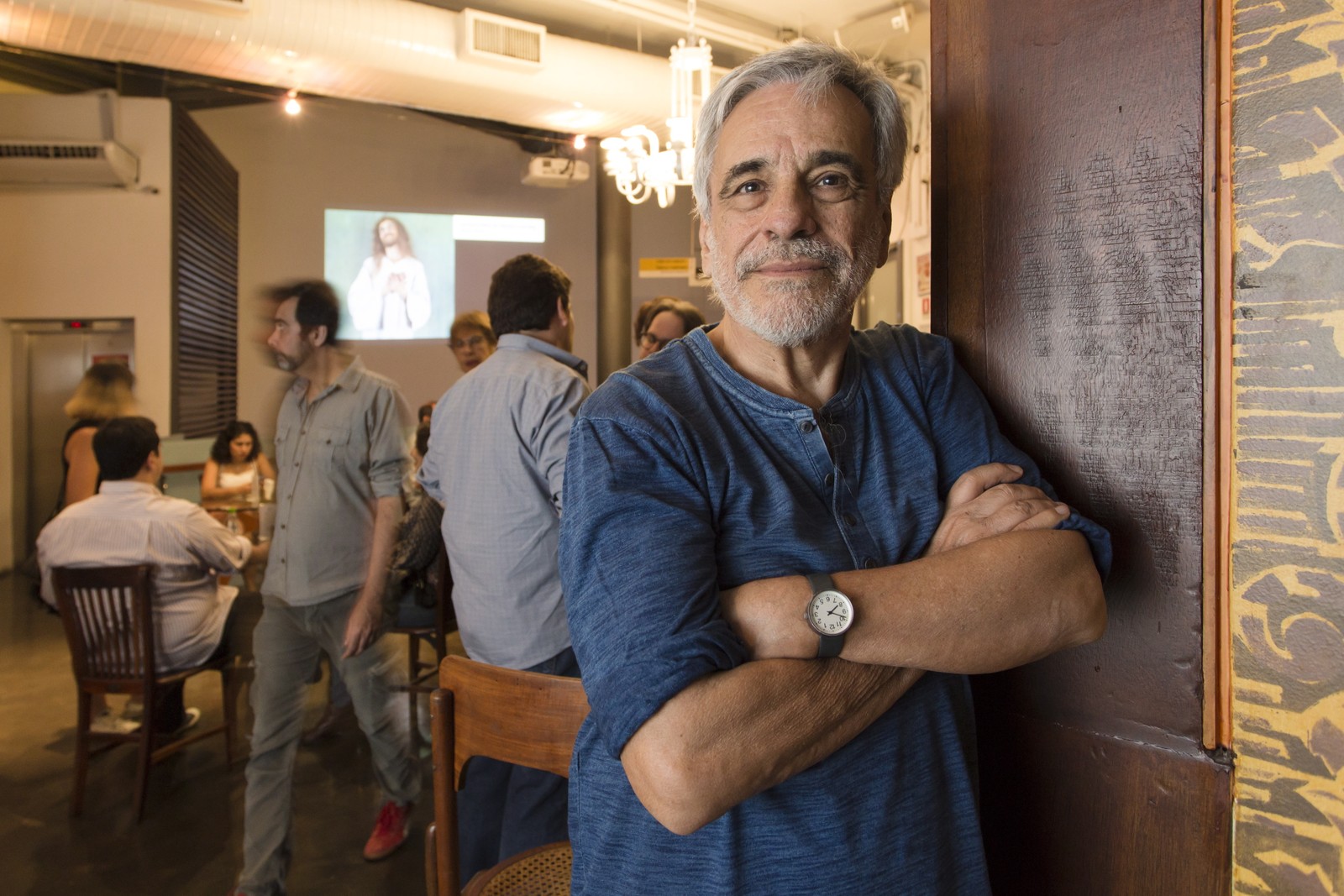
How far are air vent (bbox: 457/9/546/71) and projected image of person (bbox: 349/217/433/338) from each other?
283cm

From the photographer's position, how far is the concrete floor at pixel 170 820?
2.67 metres

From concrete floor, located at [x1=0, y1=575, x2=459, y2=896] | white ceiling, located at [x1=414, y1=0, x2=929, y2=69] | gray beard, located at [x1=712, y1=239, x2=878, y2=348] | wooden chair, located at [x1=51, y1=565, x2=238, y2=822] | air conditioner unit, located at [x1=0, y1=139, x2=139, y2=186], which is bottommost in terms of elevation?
concrete floor, located at [x1=0, y1=575, x2=459, y2=896]

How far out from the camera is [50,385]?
6.85m

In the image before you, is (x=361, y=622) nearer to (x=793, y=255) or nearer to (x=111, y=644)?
(x=111, y=644)

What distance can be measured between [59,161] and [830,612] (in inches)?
292

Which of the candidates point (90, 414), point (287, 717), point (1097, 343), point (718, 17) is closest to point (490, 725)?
point (1097, 343)

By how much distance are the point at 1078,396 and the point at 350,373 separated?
2.32 metres

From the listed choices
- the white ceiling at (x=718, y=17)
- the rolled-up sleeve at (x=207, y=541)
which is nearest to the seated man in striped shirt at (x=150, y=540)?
the rolled-up sleeve at (x=207, y=541)

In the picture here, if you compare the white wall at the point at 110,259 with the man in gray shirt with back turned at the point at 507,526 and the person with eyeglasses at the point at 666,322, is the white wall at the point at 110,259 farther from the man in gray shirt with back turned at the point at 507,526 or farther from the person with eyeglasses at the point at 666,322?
the man in gray shirt with back turned at the point at 507,526

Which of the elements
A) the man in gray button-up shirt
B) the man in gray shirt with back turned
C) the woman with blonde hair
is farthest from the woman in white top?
the man in gray shirt with back turned

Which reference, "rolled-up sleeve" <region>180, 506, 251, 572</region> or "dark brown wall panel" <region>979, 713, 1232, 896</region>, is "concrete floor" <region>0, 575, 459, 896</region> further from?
"dark brown wall panel" <region>979, 713, 1232, 896</region>

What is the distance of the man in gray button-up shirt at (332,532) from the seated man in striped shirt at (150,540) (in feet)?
2.15

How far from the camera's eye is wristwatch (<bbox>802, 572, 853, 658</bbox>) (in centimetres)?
87

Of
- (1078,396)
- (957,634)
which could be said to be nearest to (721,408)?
(957,634)
